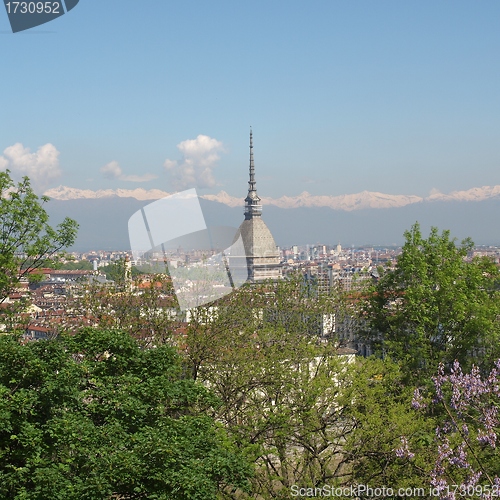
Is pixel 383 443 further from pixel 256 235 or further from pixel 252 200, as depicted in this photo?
pixel 252 200

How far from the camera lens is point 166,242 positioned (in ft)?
34.6

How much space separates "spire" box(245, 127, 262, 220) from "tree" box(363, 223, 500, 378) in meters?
64.7

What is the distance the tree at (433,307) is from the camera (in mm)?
15492

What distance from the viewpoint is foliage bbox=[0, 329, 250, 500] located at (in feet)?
20.1

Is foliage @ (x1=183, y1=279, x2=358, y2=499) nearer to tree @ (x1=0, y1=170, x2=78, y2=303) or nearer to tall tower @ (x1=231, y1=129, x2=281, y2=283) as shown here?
tree @ (x1=0, y1=170, x2=78, y2=303)

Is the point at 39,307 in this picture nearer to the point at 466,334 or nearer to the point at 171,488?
the point at 466,334

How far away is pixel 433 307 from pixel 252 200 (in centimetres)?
6872

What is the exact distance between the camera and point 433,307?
1588cm

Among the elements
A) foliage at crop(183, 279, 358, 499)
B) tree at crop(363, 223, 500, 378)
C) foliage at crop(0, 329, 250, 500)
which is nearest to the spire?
tree at crop(363, 223, 500, 378)

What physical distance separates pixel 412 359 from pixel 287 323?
10.9ft

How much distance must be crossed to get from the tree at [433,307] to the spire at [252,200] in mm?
64711

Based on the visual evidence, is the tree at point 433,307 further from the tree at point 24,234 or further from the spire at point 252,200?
the spire at point 252,200

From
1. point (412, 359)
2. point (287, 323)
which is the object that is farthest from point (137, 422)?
point (412, 359)

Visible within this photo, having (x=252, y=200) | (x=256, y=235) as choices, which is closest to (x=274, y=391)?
(x=256, y=235)
